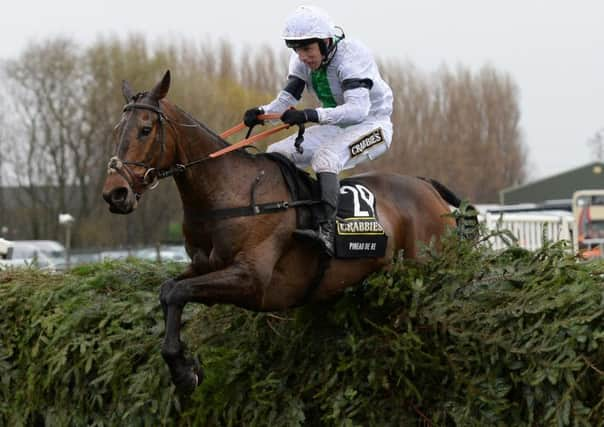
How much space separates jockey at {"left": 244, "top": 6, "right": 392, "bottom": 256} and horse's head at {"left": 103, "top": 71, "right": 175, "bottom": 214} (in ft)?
2.88

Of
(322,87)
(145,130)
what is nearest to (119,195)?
(145,130)

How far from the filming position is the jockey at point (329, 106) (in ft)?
20.1

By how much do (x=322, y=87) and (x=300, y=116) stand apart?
588 millimetres

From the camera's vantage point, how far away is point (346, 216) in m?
6.28

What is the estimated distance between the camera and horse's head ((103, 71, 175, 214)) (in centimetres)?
530

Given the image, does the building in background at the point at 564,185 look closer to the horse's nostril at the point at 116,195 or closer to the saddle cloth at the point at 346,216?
the saddle cloth at the point at 346,216

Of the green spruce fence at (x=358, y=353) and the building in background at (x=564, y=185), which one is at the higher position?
the building in background at (x=564, y=185)

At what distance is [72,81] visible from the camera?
130 feet

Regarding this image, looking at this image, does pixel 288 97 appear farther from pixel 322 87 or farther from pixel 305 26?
pixel 305 26

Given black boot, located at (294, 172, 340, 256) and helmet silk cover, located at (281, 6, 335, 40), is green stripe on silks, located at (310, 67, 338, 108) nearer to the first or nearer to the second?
helmet silk cover, located at (281, 6, 335, 40)

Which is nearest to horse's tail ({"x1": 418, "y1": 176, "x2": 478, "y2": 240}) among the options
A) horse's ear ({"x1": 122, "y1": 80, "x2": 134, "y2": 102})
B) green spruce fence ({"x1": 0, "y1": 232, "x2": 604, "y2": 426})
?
green spruce fence ({"x1": 0, "y1": 232, "x2": 604, "y2": 426})

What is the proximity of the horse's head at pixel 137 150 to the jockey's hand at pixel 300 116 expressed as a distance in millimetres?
810

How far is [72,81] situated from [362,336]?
35.7m

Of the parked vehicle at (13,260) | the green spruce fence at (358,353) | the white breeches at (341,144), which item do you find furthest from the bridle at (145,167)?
the parked vehicle at (13,260)
